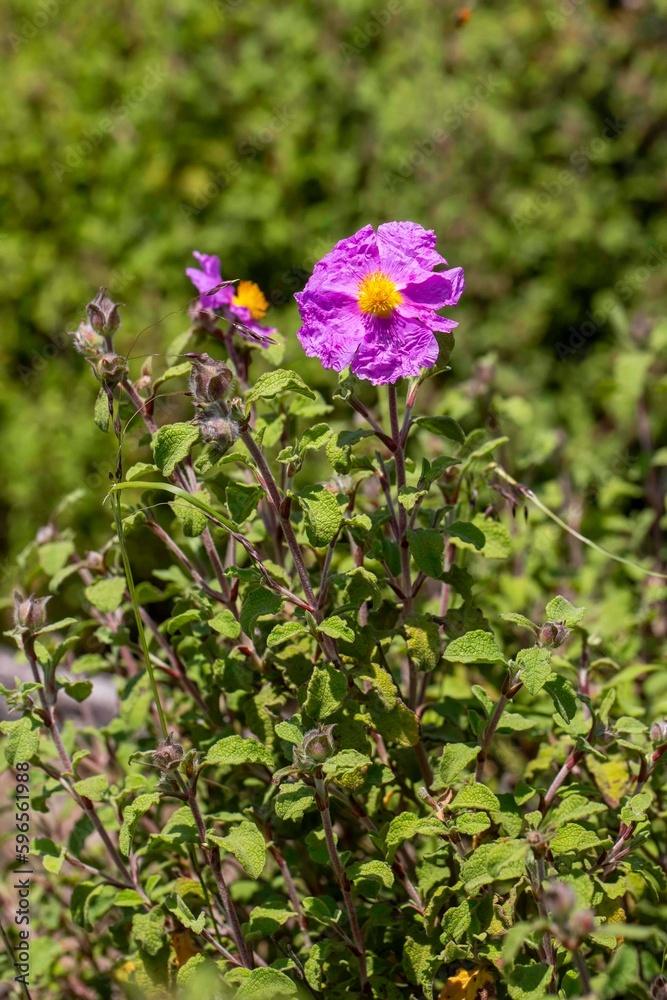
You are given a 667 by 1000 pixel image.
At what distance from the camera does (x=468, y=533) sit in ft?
3.80

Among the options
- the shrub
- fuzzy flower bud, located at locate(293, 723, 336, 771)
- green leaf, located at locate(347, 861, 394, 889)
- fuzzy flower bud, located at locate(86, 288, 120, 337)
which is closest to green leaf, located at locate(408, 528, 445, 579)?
the shrub

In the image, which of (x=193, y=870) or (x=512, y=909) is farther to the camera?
(x=193, y=870)

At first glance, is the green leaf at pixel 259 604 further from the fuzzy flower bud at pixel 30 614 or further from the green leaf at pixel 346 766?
the fuzzy flower bud at pixel 30 614

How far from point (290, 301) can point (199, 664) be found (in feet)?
5.54

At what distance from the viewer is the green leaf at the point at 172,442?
1009 millimetres

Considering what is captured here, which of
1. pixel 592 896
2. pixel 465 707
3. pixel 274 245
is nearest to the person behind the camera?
pixel 592 896

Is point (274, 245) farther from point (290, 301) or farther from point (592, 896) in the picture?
point (592, 896)

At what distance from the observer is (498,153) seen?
2957mm

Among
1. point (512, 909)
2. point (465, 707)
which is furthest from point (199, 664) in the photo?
point (512, 909)

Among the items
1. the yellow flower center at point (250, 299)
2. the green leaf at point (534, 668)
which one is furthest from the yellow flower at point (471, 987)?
the yellow flower center at point (250, 299)

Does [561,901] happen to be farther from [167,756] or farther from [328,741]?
[167,756]

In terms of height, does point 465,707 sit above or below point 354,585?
below

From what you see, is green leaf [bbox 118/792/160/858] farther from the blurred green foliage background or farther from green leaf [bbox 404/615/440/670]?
the blurred green foliage background

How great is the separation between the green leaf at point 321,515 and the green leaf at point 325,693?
0.16m
